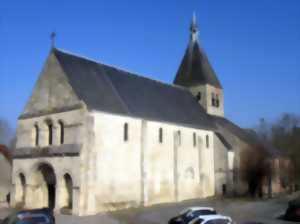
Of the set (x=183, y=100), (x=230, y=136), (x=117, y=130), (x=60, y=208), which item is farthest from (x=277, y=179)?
(x=60, y=208)

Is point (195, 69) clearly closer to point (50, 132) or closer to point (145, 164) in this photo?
point (145, 164)

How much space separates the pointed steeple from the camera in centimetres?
4600

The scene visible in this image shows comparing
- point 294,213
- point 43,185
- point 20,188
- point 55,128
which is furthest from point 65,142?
point 294,213

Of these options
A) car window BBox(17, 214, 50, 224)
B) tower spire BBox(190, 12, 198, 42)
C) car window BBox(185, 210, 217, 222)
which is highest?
tower spire BBox(190, 12, 198, 42)

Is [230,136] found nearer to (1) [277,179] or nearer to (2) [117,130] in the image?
(1) [277,179]

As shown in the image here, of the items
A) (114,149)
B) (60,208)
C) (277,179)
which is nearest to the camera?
(60,208)

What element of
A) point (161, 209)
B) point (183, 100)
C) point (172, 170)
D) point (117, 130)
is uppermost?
point (183, 100)

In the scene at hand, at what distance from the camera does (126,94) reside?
32.7 metres

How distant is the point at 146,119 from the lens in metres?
31.5

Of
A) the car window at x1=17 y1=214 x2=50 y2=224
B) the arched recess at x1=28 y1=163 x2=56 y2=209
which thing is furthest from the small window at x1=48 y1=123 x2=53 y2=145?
the car window at x1=17 y1=214 x2=50 y2=224

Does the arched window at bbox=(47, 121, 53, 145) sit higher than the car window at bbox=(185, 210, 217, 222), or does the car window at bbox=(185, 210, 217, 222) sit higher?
the arched window at bbox=(47, 121, 53, 145)

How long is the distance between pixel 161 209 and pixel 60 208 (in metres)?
7.74

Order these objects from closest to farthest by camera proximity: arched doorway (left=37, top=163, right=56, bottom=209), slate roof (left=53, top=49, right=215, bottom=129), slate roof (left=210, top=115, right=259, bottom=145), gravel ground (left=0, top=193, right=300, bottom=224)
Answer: gravel ground (left=0, top=193, right=300, bottom=224), slate roof (left=53, top=49, right=215, bottom=129), arched doorway (left=37, top=163, right=56, bottom=209), slate roof (left=210, top=115, right=259, bottom=145)

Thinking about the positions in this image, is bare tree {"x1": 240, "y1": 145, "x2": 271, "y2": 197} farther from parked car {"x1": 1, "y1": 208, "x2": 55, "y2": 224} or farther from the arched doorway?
parked car {"x1": 1, "y1": 208, "x2": 55, "y2": 224}
